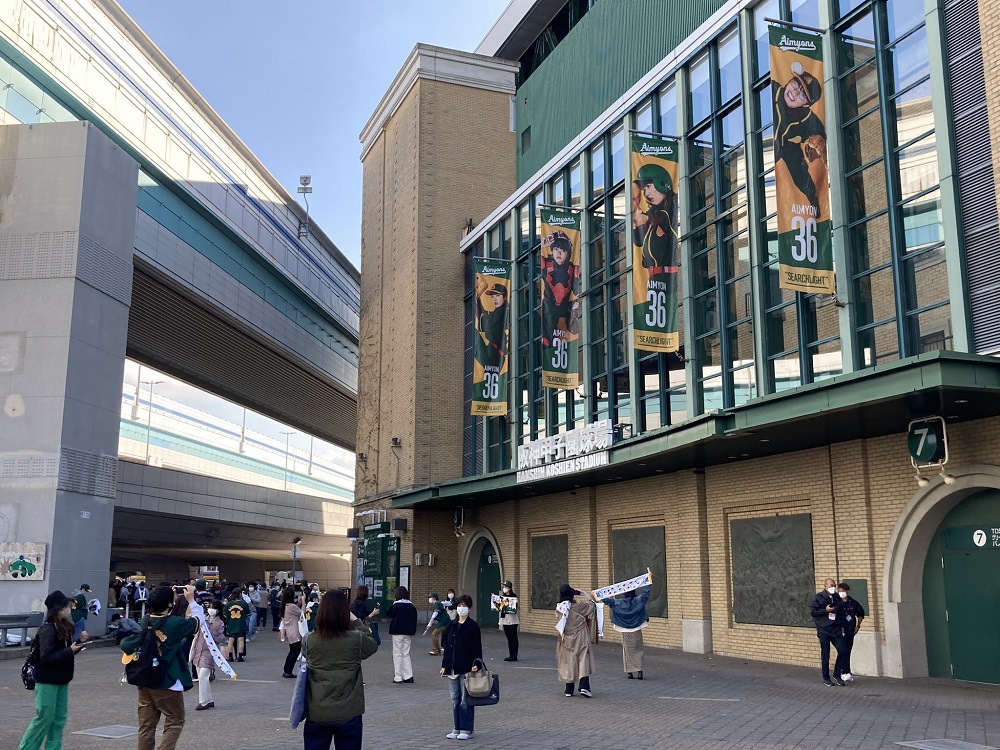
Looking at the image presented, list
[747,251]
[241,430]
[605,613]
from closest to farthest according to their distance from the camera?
[747,251]
[605,613]
[241,430]

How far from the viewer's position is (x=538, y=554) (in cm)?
2986

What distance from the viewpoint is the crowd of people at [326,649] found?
290 inches

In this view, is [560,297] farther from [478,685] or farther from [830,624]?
[478,685]

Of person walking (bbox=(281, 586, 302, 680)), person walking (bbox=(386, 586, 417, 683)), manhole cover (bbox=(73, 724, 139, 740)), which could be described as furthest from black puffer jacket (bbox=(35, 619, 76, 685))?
person walking (bbox=(281, 586, 302, 680))

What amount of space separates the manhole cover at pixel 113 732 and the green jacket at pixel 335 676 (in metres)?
4.98

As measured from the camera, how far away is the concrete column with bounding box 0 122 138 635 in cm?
2570

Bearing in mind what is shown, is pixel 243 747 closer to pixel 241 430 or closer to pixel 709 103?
pixel 709 103

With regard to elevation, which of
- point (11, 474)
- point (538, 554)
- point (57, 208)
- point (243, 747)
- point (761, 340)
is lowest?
point (243, 747)

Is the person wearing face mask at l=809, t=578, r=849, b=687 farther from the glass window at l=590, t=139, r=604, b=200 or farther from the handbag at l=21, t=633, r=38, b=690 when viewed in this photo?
the glass window at l=590, t=139, r=604, b=200

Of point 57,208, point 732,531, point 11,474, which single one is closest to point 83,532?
point 11,474

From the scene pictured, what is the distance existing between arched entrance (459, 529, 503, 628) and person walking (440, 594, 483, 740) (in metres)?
21.3

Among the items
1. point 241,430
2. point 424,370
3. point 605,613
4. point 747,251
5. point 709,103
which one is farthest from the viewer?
point 241,430

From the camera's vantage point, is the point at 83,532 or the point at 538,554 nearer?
the point at 83,532

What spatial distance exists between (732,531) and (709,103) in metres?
9.67
